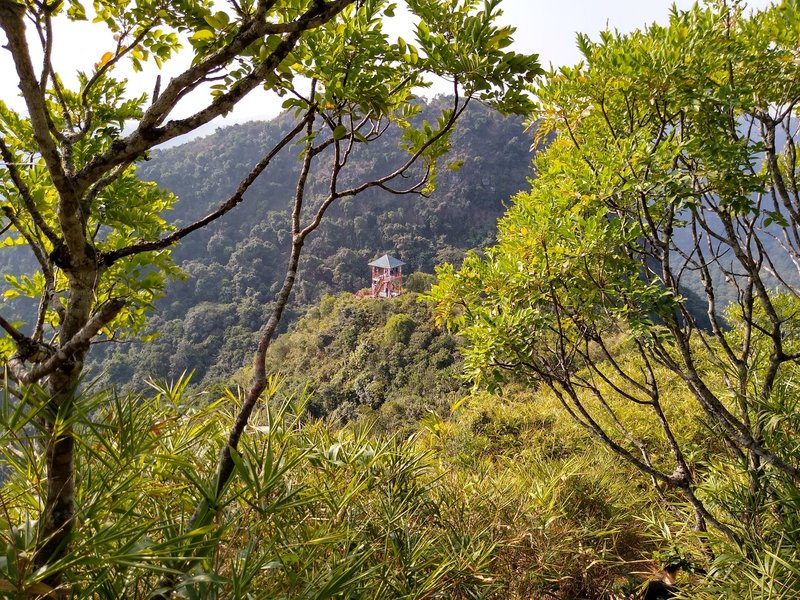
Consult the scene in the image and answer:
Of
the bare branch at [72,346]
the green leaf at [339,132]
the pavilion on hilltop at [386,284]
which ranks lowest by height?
the pavilion on hilltop at [386,284]

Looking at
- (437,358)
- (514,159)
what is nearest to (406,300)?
(437,358)

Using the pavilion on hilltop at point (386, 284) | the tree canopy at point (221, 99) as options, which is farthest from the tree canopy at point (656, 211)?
the pavilion on hilltop at point (386, 284)

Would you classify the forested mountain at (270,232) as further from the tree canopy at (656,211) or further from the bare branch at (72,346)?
the bare branch at (72,346)

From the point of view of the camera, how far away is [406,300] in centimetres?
2214

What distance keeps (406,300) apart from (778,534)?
66.7ft

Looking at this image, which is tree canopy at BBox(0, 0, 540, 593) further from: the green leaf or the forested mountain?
the forested mountain

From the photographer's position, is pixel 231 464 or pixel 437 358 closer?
pixel 231 464

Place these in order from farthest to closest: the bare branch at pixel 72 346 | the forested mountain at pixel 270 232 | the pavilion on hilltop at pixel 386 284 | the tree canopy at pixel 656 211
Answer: the forested mountain at pixel 270 232, the pavilion on hilltop at pixel 386 284, the tree canopy at pixel 656 211, the bare branch at pixel 72 346

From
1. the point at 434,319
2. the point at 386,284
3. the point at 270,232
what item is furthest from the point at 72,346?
the point at 270,232

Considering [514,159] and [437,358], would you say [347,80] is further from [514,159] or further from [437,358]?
[514,159]

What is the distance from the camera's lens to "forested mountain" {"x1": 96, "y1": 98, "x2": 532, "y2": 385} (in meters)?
29.9

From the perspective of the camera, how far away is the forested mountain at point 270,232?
29.9 meters

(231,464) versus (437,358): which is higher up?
(231,464)

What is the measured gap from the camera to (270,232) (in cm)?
4016
